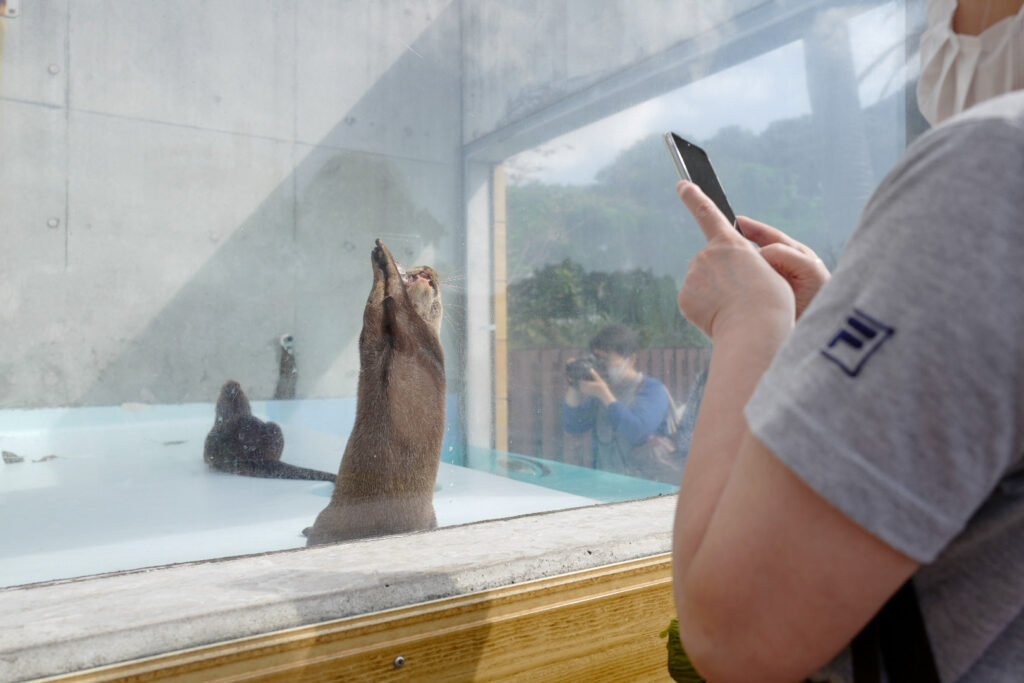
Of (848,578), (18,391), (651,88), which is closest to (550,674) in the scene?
(848,578)

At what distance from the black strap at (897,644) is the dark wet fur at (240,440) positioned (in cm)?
87

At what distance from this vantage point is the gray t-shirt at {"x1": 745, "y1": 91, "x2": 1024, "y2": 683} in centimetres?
30

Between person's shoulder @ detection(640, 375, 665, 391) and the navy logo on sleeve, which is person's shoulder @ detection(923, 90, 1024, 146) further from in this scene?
person's shoulder @ detection(640, 375, 665, 391)

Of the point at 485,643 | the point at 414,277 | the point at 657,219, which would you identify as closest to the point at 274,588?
the point at 485,643

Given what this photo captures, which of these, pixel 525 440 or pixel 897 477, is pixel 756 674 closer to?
pixel 897 477

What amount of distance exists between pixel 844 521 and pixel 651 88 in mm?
1736

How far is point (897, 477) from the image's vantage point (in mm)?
Answer: 301

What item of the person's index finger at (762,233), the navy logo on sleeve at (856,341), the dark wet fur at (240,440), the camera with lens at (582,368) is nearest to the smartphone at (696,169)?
the person's index finger at (762,233)

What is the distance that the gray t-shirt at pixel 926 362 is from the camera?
30 cm

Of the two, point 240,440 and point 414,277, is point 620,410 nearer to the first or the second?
point 414,277

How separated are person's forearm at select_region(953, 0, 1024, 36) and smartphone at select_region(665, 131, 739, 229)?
23 cm

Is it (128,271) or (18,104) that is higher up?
(18,104)

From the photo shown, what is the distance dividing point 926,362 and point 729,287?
20 cm

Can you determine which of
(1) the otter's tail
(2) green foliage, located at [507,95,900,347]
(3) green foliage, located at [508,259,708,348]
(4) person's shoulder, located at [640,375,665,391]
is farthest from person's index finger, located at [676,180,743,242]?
(4) person's shoulder, located at [640,375,665,391]
